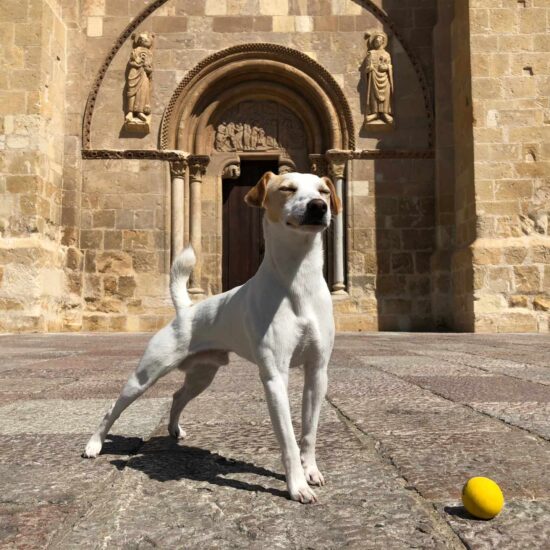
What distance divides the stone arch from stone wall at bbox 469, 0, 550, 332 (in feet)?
7.59

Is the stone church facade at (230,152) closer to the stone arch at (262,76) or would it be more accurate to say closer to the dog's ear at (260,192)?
the stone arch at (262,76)

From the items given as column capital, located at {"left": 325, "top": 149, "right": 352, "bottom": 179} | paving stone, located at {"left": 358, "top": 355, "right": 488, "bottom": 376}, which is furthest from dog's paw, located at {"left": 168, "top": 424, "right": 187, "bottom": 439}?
column capital, located at {"left": 325, "top": 149, "right": 352, "bottom": 179}

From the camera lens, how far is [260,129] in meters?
10.9

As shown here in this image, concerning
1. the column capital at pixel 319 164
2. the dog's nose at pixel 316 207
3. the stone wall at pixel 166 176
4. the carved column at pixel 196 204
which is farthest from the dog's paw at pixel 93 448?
the column capital at pixel 319 164

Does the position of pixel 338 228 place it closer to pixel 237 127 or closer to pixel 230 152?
pixel 230 152

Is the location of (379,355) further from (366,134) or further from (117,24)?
(117,24)

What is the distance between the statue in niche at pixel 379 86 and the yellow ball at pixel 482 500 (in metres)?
9.43

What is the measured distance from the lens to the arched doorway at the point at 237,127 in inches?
407

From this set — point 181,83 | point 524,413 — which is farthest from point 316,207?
point 181,83

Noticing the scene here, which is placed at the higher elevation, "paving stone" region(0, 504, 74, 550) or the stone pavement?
"paving stone" region(0, 504, 74, 550)

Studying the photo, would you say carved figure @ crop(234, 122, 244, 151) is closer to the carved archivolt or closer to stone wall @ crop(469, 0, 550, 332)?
the carved archivolt

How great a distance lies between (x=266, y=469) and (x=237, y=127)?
976 centimetres

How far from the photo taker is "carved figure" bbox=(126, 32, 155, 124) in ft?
33.2

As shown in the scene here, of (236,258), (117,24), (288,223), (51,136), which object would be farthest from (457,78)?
(288,223)
